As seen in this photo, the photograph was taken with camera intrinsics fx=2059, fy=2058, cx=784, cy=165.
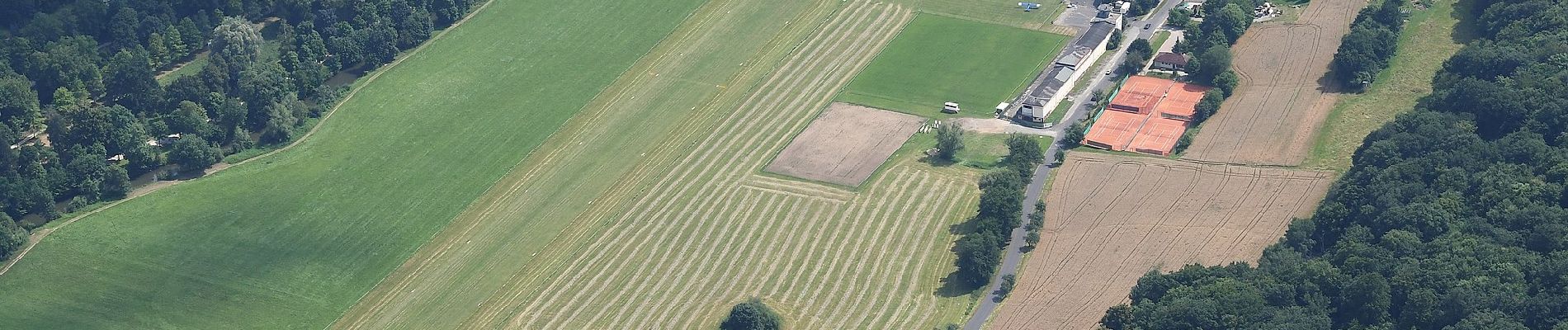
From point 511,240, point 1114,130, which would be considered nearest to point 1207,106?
point 1114,130

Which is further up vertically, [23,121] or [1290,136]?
[23,121]

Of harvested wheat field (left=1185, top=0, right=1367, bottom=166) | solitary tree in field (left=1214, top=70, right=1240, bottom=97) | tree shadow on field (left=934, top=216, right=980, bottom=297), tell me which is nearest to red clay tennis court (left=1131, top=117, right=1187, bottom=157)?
harvested wheat field (left=1185, top=0, right=1367, bottom=166)

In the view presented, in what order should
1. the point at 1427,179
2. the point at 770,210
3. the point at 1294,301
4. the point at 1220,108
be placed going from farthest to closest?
the point at 1220,108 → the point at 770,210 → the point at 1427,179 → the point at 1294,301

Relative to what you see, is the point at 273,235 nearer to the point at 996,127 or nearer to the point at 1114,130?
the point at 996,127

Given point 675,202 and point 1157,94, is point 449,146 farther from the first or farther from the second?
point 1157,94

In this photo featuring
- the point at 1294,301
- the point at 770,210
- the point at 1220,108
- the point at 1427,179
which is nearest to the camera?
the point at 1294,301

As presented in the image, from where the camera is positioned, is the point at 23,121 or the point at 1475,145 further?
the point at 23,121

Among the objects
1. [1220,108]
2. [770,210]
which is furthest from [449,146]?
[1220,108]
